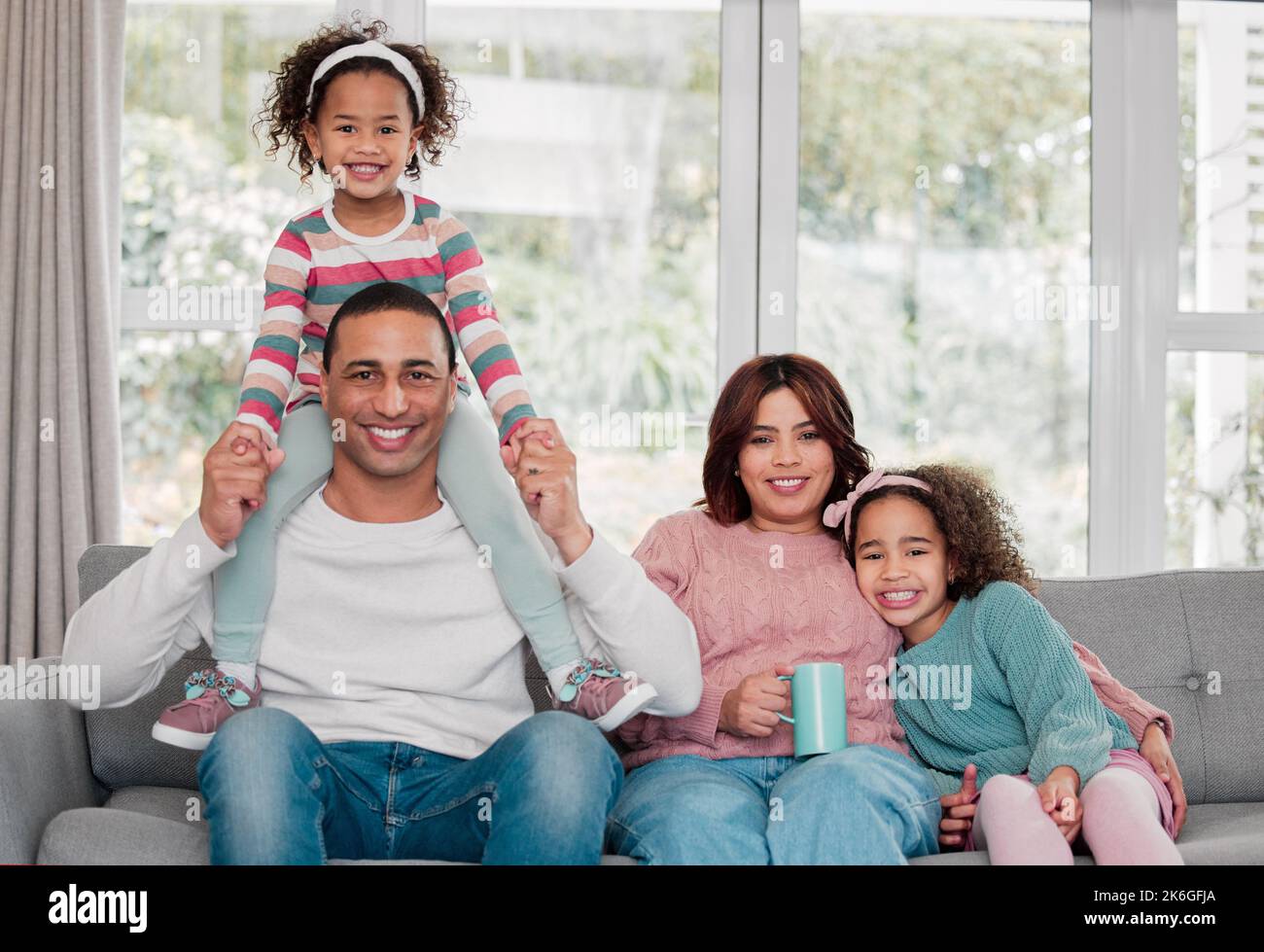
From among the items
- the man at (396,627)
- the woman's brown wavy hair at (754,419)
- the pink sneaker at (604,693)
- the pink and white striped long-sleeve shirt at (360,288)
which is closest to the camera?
the man at (396,627)

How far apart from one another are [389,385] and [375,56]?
558 mm

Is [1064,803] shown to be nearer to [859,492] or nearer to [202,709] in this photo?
[859,492]

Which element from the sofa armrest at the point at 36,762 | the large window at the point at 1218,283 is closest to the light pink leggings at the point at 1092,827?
the sofa armrest at the point at 36,762

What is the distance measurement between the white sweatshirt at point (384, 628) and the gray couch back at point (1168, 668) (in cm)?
28

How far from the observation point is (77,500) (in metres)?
2.84

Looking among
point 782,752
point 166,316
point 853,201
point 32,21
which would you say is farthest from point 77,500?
point 853,201

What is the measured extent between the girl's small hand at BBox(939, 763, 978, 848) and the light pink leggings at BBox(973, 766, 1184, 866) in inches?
2.7

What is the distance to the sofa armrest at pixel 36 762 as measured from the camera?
1.67 meters

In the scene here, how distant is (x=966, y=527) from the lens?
2.02 m

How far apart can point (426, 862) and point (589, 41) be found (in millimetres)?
2270

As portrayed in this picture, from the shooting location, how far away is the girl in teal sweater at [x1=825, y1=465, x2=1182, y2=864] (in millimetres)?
1699

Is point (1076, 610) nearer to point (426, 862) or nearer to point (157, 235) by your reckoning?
point (426, 862)

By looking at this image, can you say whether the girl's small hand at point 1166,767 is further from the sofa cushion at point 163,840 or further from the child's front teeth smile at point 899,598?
the child's front teeth smile at point 899,598
